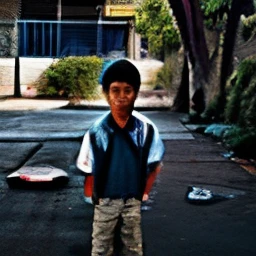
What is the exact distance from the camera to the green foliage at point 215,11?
11.4 meters

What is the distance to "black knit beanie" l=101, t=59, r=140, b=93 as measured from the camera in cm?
265

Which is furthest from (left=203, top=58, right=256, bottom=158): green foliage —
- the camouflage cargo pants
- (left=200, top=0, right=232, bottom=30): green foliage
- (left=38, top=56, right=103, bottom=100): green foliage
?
the camouflage cargo pants

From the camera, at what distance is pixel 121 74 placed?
104 inches

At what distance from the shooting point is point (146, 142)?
2.71 m

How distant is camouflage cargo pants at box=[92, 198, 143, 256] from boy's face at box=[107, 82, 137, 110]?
50 cm

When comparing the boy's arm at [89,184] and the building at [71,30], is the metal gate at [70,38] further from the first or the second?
the boy's arm at [89,184]

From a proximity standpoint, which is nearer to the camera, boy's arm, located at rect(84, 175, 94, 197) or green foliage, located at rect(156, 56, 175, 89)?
boy's arm, located at rect(84, 175, 94, 197)

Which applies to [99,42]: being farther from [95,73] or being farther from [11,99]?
[11,99]

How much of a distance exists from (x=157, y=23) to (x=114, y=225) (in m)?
11.9

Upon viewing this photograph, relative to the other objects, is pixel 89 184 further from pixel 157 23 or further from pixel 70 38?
pixel 157 23

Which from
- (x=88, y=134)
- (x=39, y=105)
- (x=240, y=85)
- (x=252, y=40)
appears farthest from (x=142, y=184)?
(x=39, y=105)

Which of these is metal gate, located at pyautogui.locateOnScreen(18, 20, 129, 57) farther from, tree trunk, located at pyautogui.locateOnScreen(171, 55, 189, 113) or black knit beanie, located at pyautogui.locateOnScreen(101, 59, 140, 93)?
black knit beanie, located at pyautogui.locateOnScreen(101, 59, 140, 93)

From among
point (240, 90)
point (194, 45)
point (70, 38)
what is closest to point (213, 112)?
point (240, 90)

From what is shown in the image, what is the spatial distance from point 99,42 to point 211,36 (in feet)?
10.6
